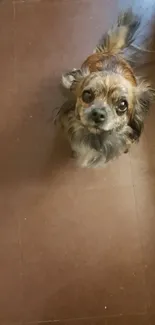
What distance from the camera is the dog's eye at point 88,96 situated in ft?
4.45

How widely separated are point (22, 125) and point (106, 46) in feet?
1.38

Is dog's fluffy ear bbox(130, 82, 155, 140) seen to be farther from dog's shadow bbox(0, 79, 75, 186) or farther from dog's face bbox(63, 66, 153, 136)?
dog's shadow bbox(0, 79, 75, 186)

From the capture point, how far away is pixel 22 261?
1.59 m

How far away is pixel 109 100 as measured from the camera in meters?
1.34

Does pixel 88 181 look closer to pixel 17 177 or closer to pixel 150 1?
pixel 17 177

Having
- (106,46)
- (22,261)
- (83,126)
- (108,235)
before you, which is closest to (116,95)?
(83,126)

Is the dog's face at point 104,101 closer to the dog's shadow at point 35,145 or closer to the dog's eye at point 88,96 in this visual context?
the dog's eye at point 88,96

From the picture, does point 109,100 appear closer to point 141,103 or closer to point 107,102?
point 107,102

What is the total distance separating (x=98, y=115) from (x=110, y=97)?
7cm

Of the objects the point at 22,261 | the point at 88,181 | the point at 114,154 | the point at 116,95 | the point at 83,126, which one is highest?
the point at 116,95

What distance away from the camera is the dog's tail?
157 centimetres

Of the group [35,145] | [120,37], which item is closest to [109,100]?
[120,37]

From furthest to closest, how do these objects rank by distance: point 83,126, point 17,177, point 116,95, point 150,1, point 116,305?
point 150,1
point 17,177
point 116,305
point 83,126
point 116,95

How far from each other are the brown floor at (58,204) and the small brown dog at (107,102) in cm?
15
